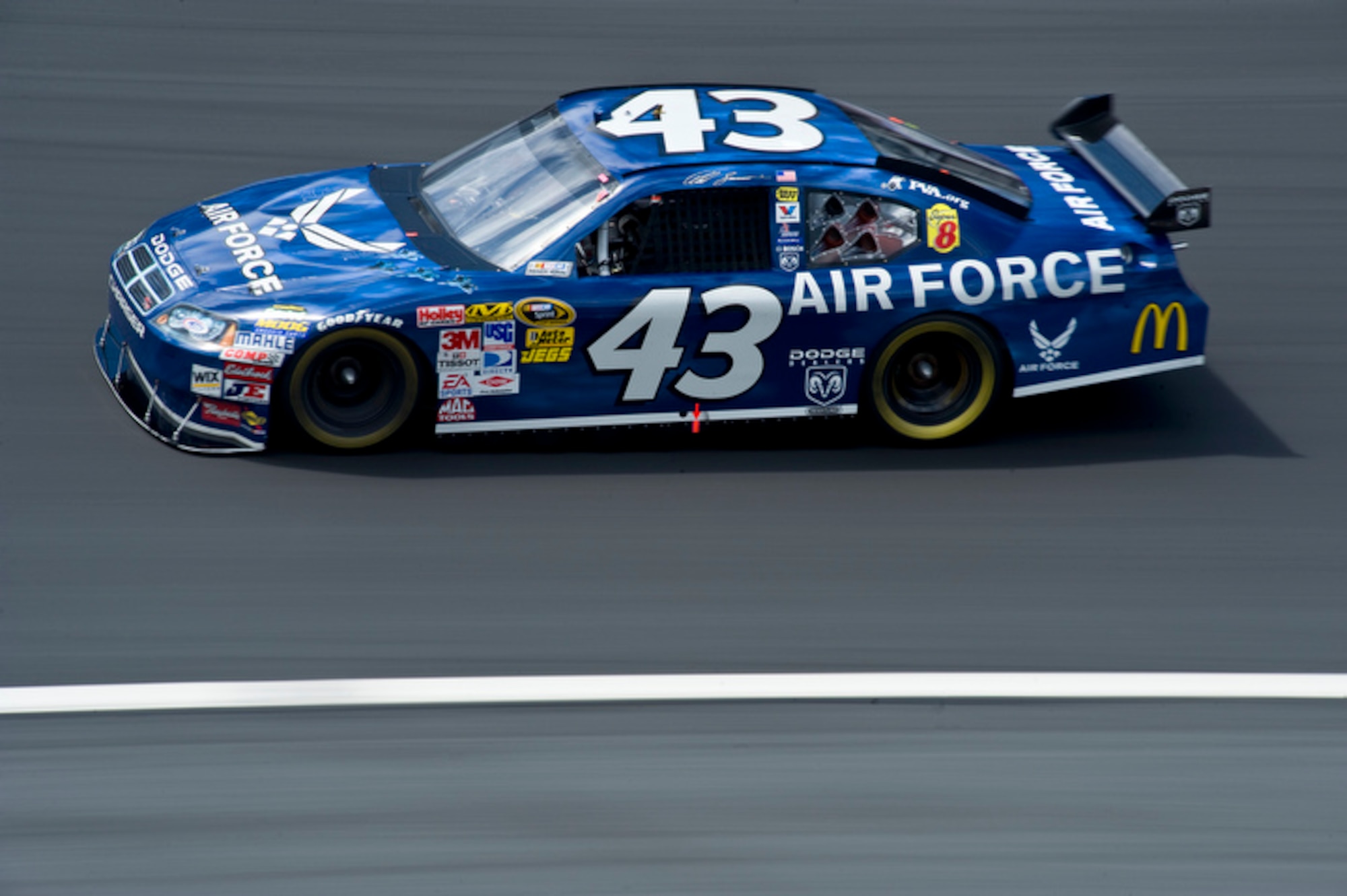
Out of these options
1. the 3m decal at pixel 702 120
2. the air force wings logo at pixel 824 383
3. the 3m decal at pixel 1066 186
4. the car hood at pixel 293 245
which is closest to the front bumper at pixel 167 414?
the car hood at pixel 293 245

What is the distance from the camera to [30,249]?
829 cm

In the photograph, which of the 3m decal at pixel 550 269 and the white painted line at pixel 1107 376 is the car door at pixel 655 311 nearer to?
the 3m decal at pixel 550 269

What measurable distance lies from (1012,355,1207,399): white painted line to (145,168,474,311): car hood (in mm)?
2633

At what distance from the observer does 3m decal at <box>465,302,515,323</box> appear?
6.33 metres

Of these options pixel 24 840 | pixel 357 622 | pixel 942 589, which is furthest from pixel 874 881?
pixel 24 840

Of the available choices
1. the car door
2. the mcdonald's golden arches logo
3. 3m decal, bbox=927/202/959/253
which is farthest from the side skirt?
the mcdonald's golden arches logo

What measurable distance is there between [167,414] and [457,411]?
3.98 ft

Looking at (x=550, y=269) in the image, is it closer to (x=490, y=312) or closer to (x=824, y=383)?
(x=490, y=312)

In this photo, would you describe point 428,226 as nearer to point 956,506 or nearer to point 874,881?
point 956,506

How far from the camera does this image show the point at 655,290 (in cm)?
644

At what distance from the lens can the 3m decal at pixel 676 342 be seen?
21.1 ft

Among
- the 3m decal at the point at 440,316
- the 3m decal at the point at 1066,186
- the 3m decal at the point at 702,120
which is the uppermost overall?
the 3m decal at the point at 702,120

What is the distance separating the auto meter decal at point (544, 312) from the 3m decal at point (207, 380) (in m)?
1.23

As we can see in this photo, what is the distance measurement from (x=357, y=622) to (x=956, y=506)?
8.43 feet
